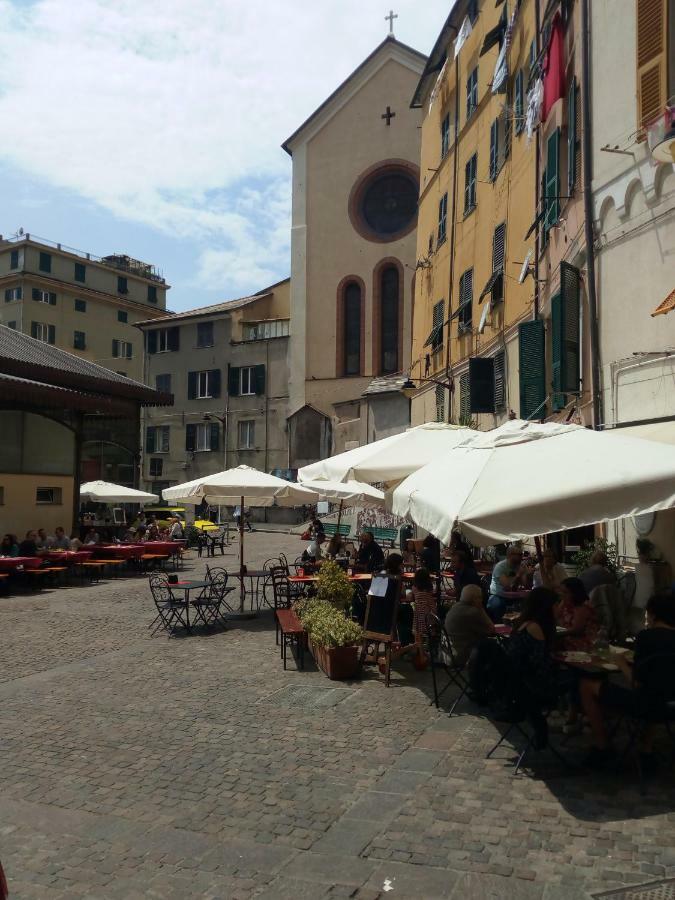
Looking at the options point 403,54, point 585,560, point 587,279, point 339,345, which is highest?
point 403,54

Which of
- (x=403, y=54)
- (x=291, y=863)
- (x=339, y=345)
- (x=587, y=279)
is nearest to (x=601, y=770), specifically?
(x=291, y=863)

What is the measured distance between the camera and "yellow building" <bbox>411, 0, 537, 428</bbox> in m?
17.0

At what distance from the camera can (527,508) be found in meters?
5.73

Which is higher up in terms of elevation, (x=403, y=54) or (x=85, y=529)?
(x=403, y=54)

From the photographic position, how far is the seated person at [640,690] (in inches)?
215

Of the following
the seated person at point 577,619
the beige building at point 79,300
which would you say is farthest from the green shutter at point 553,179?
the beige building at point 79,300

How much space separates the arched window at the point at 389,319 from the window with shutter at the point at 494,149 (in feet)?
84.0

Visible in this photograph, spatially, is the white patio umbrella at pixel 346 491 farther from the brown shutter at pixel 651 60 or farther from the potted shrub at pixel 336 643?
the brown shutter at pixel 651 60

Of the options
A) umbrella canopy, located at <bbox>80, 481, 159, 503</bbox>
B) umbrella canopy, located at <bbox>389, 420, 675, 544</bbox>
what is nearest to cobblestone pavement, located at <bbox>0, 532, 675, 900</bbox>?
umbrella canopy, located at <bbox>389, 420, 675, 544</bbox>

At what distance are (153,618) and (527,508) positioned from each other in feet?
32.0

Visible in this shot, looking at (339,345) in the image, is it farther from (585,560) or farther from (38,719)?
(38,719)

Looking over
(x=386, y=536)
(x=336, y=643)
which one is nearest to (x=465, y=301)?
(x=386, y=536)

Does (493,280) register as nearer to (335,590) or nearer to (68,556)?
(335,590)

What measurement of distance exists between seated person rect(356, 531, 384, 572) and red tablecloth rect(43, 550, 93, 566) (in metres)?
8.56
